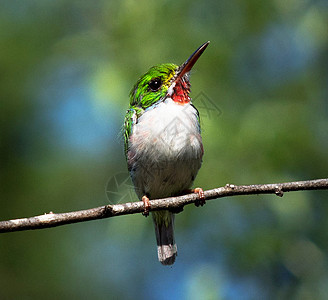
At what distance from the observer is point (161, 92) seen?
184 inches

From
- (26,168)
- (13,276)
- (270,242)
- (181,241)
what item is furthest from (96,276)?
(270,242)

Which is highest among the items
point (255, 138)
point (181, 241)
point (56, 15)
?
point (56, 15)

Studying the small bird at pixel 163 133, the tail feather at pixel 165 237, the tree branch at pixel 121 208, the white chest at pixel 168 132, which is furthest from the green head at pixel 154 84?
the tree branch at pixel 121 208

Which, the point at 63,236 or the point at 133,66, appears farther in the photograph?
the point at 63,236

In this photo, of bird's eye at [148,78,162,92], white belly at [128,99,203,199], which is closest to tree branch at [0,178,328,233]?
white belly at [128,99,203,199]

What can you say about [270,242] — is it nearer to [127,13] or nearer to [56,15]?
[127,13]

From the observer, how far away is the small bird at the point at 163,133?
4.46 meters

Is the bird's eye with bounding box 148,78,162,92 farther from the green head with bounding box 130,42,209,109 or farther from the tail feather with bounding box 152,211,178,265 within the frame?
the tail feather with bounding box 152,211,178,265

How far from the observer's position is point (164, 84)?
4711 mm

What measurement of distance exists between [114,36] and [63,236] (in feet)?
14.0

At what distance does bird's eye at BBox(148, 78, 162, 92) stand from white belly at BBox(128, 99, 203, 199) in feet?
0.57

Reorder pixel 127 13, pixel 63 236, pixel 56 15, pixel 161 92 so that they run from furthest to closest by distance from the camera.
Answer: pixel 63 236 < pixel 56 15 < pixel 127 13 < pixel 161 92

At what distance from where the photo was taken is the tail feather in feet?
16.7

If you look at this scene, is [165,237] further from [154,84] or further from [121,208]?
[121,208]
